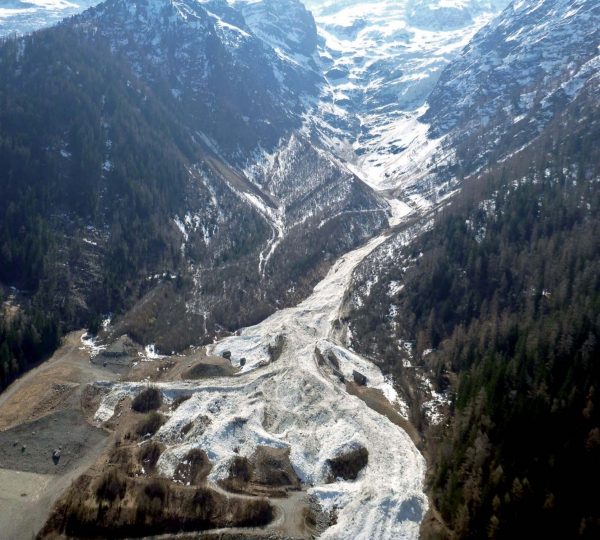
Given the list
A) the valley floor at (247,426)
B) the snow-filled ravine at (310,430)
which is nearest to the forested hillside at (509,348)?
the snow-filled ravine at (310,430)

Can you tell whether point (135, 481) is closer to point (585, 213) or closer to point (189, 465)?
point (189, 465)

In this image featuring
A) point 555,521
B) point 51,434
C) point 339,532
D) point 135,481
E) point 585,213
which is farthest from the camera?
point 585,213

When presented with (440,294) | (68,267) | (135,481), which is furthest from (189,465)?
(68,267)

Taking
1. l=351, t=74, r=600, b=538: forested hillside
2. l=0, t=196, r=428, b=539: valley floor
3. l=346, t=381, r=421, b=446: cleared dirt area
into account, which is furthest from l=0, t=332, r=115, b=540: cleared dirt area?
l=351, t=74, r=600, b=538: forested hillside

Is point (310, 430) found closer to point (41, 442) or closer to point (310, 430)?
point (310, 430)

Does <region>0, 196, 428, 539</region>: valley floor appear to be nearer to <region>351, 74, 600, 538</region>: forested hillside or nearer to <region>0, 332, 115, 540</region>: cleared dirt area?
<region>0, 332, 115, 540</region>: cleared dirt area

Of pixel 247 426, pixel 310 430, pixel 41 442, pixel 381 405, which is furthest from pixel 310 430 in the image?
pixel 41 442
